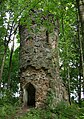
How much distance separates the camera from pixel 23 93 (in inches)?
543

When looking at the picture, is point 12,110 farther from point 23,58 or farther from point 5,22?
point 5,22

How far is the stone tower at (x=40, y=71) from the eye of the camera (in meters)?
13.2

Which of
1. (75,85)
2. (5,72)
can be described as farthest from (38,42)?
(5,72)

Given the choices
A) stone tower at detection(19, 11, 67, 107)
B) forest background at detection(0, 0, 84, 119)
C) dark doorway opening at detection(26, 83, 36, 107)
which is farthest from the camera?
dark doorway opening at detection(26, 83, 36, 107)

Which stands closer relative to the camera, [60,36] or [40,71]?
[40,71]

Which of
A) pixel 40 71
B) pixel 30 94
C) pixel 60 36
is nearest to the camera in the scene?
pixel 40 71

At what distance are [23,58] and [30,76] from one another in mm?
1340

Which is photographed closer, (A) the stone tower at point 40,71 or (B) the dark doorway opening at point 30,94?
(A) the stone tower at point 40,71

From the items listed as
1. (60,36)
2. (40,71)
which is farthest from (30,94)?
(60,36)

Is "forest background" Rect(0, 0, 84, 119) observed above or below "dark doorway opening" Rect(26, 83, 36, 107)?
above

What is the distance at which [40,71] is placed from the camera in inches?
537

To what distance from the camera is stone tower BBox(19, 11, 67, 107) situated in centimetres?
1322

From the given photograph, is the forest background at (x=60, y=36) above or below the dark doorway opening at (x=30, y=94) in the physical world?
above

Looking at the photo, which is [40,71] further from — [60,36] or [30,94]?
[60,36]
